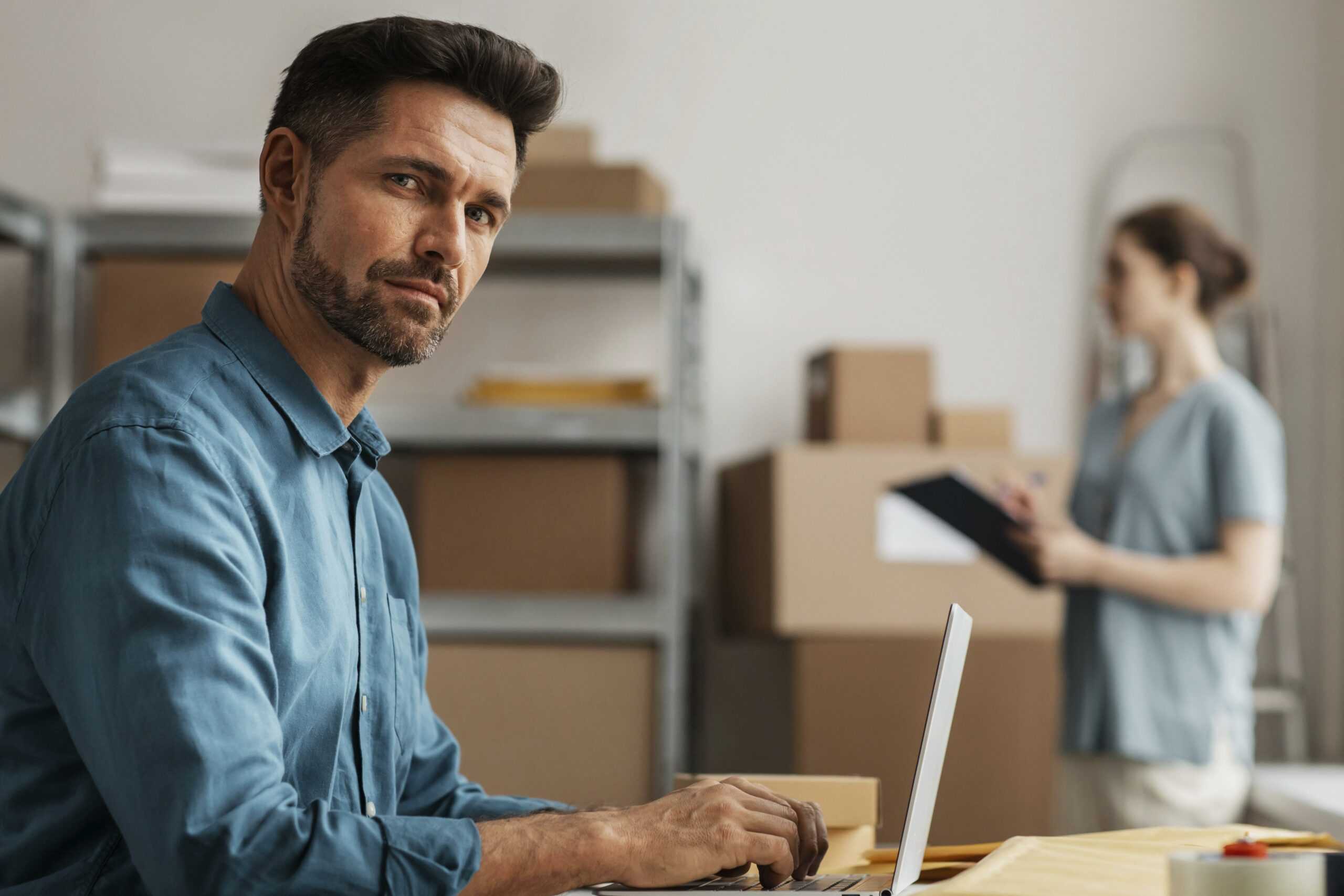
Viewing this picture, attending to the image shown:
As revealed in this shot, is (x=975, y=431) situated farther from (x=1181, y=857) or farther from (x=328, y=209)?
(x=1181, y=857)

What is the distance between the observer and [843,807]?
108 cm

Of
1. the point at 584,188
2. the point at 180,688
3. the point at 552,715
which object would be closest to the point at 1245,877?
the point at 180,688

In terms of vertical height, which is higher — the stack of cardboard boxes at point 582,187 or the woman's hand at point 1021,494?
the stack of cardboard boxes at point 582,187

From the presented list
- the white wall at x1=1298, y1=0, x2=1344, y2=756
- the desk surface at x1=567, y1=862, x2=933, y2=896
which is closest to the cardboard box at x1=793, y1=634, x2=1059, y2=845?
the white wall at x1=1298, y1=0, x2=1344, y2=756

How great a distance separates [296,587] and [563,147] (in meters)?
1.83

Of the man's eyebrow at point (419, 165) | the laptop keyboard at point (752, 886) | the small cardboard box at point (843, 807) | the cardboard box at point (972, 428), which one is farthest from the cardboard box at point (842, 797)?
the cardboard box at point (972, 428)

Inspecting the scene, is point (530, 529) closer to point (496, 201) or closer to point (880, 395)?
point (880, 395)

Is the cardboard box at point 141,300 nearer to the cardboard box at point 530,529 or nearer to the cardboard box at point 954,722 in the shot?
the cardboard box at point 530,529

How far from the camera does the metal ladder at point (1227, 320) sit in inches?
109

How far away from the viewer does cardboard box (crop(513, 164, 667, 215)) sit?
8.42ft

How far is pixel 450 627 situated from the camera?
8.09 feet

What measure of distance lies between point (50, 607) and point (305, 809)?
19 cm

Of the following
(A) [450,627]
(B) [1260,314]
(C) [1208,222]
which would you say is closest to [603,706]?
(A) [450,627]

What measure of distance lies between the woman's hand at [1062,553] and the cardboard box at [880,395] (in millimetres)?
459
